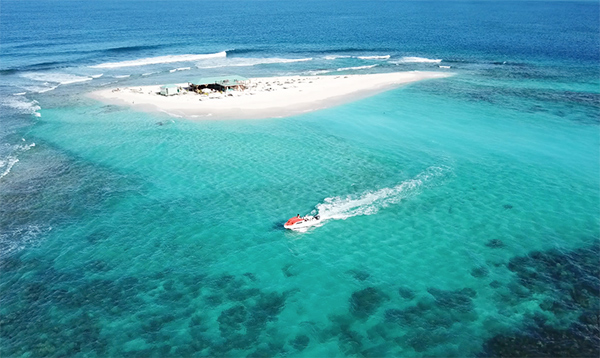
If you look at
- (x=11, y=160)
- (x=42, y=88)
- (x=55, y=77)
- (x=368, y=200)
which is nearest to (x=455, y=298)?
(x=368, y=200)

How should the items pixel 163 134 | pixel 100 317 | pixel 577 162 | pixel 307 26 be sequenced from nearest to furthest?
pixel 100 317 → pixel 577 162 → pixel 163 134 → pixel 307 26

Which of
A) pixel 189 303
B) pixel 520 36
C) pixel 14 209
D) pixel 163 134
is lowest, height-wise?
pixel 189 303

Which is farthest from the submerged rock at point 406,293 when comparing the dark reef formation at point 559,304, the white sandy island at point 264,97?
the white sandy island at point 264,97

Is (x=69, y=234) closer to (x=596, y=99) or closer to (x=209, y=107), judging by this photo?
(x=209, y=107)

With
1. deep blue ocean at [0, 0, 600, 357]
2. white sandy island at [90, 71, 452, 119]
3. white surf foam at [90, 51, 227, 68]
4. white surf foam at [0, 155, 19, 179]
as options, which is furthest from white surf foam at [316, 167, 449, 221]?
white surf foam at [90, 51, 227, 68]

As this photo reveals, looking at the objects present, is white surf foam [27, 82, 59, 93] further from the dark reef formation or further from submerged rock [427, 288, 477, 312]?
the dark reef formation

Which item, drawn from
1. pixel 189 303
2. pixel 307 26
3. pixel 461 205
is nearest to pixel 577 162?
pixel 461 205

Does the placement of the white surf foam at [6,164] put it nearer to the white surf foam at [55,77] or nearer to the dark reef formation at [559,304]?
the white surf foam at [55,77]
